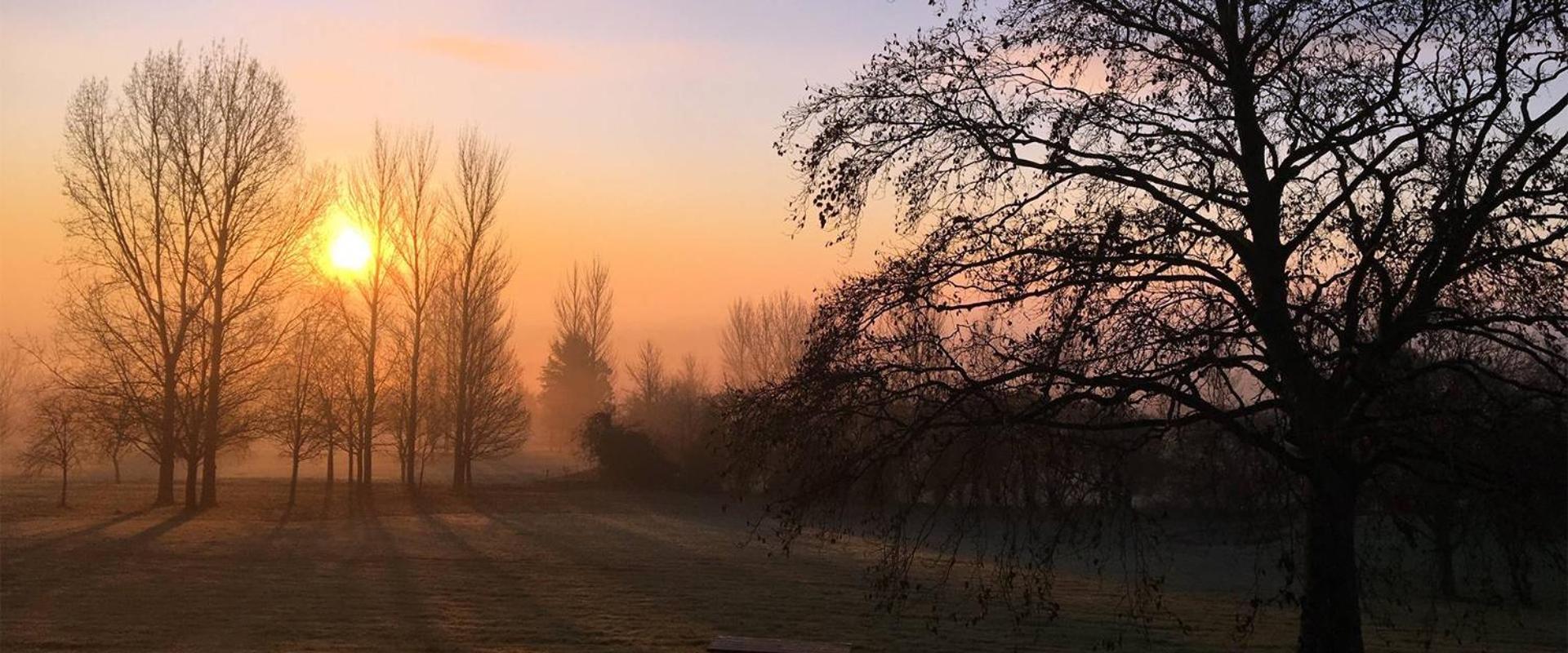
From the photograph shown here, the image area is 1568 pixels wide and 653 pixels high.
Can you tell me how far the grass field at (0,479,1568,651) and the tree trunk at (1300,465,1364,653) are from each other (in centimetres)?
145

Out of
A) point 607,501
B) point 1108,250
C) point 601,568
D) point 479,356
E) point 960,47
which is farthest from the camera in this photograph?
point 479,356

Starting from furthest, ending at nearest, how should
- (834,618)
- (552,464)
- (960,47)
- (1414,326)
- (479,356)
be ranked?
(552,464), (479,356), (834,618), (960,47), (1414,326)

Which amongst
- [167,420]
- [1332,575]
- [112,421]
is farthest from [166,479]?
[1332,575]

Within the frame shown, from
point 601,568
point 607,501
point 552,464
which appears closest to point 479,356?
point 607,501

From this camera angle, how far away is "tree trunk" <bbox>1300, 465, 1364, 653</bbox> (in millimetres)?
8492

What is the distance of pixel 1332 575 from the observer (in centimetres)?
862

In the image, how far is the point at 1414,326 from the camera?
25.6 ft

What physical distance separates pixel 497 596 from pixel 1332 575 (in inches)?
503

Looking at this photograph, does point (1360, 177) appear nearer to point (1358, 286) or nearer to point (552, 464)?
point (1358, 286)

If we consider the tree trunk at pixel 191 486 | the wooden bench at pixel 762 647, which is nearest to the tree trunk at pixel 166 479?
the tree trunk at pixel 191 486

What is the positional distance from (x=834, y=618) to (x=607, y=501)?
31.1 metres

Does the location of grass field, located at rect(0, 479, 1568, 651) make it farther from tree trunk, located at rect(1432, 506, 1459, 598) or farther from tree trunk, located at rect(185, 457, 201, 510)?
tree trunk, located at rect(185, 457, 201, 510)

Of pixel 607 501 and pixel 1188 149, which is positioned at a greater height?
pixel 1188 149

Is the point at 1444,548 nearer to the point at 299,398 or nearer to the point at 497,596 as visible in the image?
the point at 497,596
